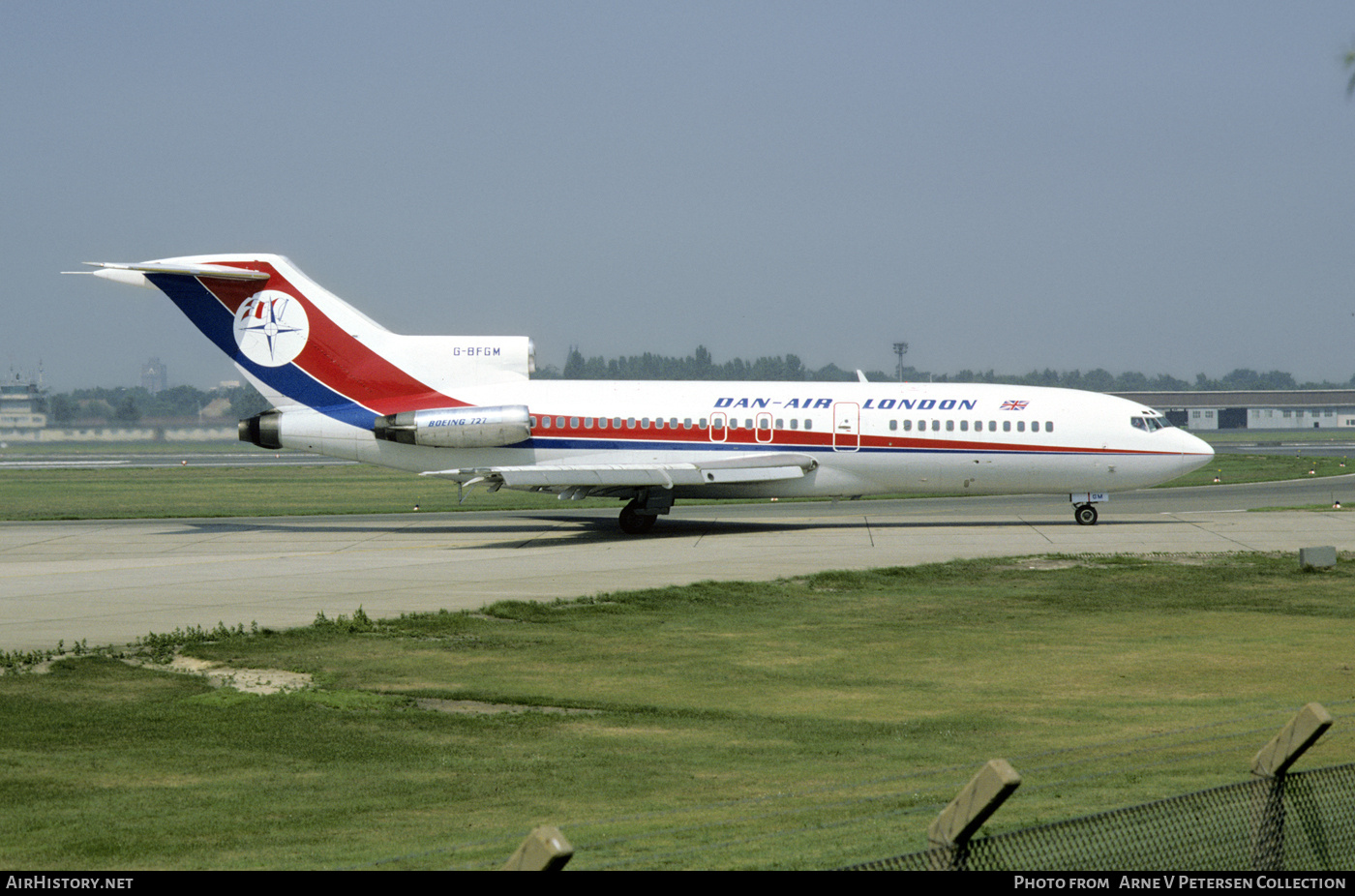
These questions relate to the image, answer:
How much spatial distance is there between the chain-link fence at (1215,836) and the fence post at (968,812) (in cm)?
48

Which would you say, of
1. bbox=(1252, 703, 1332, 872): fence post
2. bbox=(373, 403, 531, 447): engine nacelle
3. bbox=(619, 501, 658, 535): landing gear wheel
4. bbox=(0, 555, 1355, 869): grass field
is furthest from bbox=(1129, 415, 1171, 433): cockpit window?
bbox=(1252, 703, 1332, 872): fence post

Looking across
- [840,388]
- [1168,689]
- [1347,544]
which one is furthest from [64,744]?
[1347,544]

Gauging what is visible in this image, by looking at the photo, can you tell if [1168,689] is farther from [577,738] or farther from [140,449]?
[140,449]

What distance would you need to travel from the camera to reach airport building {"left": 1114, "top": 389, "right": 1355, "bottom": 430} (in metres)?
157

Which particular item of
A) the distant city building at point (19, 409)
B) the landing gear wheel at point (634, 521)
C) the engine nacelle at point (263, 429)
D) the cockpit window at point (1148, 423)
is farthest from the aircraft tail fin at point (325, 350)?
the distant city building at point (19, 409)

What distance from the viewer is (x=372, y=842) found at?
8.61 m

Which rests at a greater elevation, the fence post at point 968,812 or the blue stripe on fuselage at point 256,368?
the blue stripe on fuselage at point 256,368

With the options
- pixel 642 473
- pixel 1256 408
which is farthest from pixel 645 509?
pixel 1256 408

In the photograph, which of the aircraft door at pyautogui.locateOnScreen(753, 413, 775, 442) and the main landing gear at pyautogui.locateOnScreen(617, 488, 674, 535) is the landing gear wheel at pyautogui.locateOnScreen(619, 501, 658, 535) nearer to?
the main landing gear at pyautogui.locateOnScreen(617, 488, 674, 535)

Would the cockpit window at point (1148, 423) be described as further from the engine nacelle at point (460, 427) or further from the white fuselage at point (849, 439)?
the engine nacelle at point (460, 427)

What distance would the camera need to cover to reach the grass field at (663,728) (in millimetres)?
8789

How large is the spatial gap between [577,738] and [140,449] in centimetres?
11245

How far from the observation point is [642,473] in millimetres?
31969

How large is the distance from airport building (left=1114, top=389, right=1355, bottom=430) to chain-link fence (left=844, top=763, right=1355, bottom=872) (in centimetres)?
15139
